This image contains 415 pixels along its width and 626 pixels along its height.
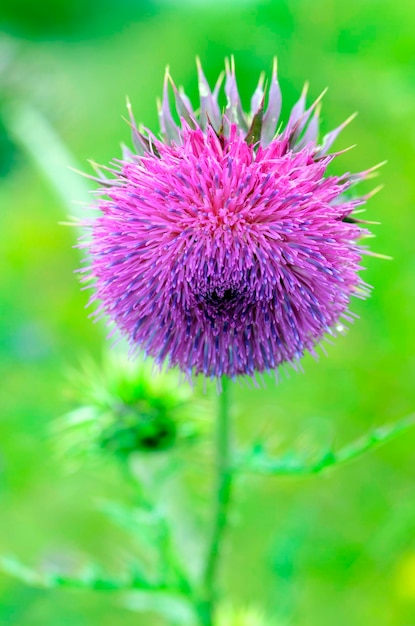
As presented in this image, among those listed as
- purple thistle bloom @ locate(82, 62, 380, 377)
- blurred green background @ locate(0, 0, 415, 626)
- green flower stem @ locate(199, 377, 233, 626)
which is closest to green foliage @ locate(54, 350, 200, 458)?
blurred green background @ locate(0, 0, 415, 626)

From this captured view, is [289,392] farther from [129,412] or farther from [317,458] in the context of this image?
[317,458]

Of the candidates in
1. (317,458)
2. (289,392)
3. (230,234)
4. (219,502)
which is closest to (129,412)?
(219,502)

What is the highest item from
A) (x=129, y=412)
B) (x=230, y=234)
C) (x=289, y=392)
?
(x=230, y=234)

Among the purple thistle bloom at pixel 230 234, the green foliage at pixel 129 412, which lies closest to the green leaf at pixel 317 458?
the purple thistle bloom at pixel 230 234

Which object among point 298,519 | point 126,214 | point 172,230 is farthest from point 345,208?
point 298,519

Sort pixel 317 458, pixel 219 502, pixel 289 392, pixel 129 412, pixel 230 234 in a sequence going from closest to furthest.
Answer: pixel 230 234
pixel 317 458
pixel 219 502
pixel 129 412
pixel 289 392

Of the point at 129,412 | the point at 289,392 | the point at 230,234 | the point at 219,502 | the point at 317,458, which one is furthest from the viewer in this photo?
the point at 289,392
